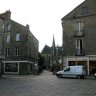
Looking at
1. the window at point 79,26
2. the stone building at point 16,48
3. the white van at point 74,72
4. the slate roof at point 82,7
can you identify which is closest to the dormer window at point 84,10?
the slate roof at point 82,7

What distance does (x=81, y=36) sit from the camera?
Answer: 46500mm

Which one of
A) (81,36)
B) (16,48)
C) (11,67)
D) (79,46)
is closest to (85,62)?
(79,46)

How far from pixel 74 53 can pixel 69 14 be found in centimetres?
663

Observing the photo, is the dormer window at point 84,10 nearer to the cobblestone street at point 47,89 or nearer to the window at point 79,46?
the window at point 79,46

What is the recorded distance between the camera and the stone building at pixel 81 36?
45562 mm

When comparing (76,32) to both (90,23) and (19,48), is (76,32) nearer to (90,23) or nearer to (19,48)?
(90,23)

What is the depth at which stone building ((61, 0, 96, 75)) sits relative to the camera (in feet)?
149

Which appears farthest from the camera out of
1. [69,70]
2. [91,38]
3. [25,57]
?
[25,57]

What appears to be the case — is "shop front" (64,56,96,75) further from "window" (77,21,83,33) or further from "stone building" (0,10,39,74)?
"stone building" (0,10,39,74)

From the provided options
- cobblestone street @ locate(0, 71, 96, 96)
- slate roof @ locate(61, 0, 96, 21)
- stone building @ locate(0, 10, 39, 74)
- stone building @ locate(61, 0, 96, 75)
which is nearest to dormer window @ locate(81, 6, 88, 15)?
A: stone building @ locate(61, 0, 96, 75)

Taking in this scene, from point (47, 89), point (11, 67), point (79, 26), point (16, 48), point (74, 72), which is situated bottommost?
point (47, 89)

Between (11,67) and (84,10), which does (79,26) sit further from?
(11,67)

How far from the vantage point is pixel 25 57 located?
62406 mm

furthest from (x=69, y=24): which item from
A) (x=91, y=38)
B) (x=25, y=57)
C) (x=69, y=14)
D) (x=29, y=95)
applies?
(x=29, y=95)
